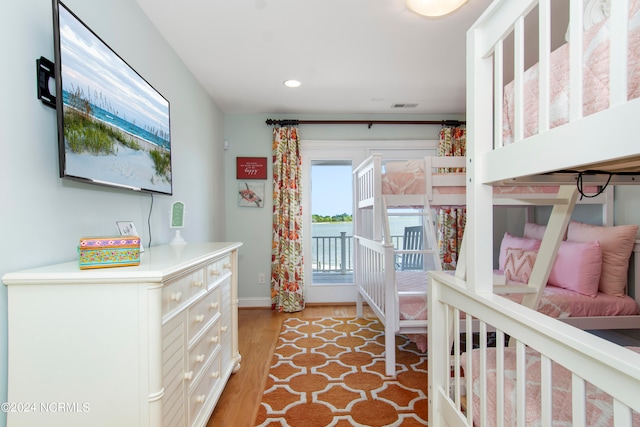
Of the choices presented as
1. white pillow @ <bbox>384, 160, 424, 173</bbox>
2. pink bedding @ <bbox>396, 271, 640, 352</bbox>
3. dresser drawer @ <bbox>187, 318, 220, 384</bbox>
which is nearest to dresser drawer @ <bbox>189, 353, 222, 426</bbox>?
dresser drawer @ <bbox>187, 318, 220, 384</bbox>

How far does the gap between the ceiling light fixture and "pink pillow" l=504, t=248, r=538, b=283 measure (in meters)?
1.92

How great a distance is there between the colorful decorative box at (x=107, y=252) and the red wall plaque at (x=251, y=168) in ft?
8.71

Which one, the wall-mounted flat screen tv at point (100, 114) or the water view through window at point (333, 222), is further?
the water view through window at point (333, 222)

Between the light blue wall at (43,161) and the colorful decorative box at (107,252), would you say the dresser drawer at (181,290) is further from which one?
the light blue wall at (43,161)

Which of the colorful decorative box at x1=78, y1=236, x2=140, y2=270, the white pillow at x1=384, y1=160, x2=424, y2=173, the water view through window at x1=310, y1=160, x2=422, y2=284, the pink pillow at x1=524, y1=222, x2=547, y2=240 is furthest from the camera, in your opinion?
the water view through window at x1=310, y1=160, x2=422, y2=284

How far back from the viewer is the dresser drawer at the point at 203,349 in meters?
1.41

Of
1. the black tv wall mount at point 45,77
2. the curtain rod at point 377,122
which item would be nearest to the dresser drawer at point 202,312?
the black tv wall mount at point 45,77

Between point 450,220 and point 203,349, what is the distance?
120 inches

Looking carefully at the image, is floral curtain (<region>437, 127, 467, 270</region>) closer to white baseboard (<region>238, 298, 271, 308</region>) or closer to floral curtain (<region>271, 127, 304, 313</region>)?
floral curtain (<region>271, 127, 304, 313</region>)

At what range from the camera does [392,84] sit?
9.88ft

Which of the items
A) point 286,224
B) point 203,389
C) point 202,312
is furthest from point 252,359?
point 286,224

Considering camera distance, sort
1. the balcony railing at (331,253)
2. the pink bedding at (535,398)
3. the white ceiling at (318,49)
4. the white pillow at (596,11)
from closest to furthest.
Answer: the white pillow at (596,11) → the pink bedding at (535,398) → the white ceiling at (318,49) → the balcony railing at (331,253)

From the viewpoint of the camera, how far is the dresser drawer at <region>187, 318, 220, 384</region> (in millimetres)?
1413

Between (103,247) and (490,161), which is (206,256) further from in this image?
(490,161)
